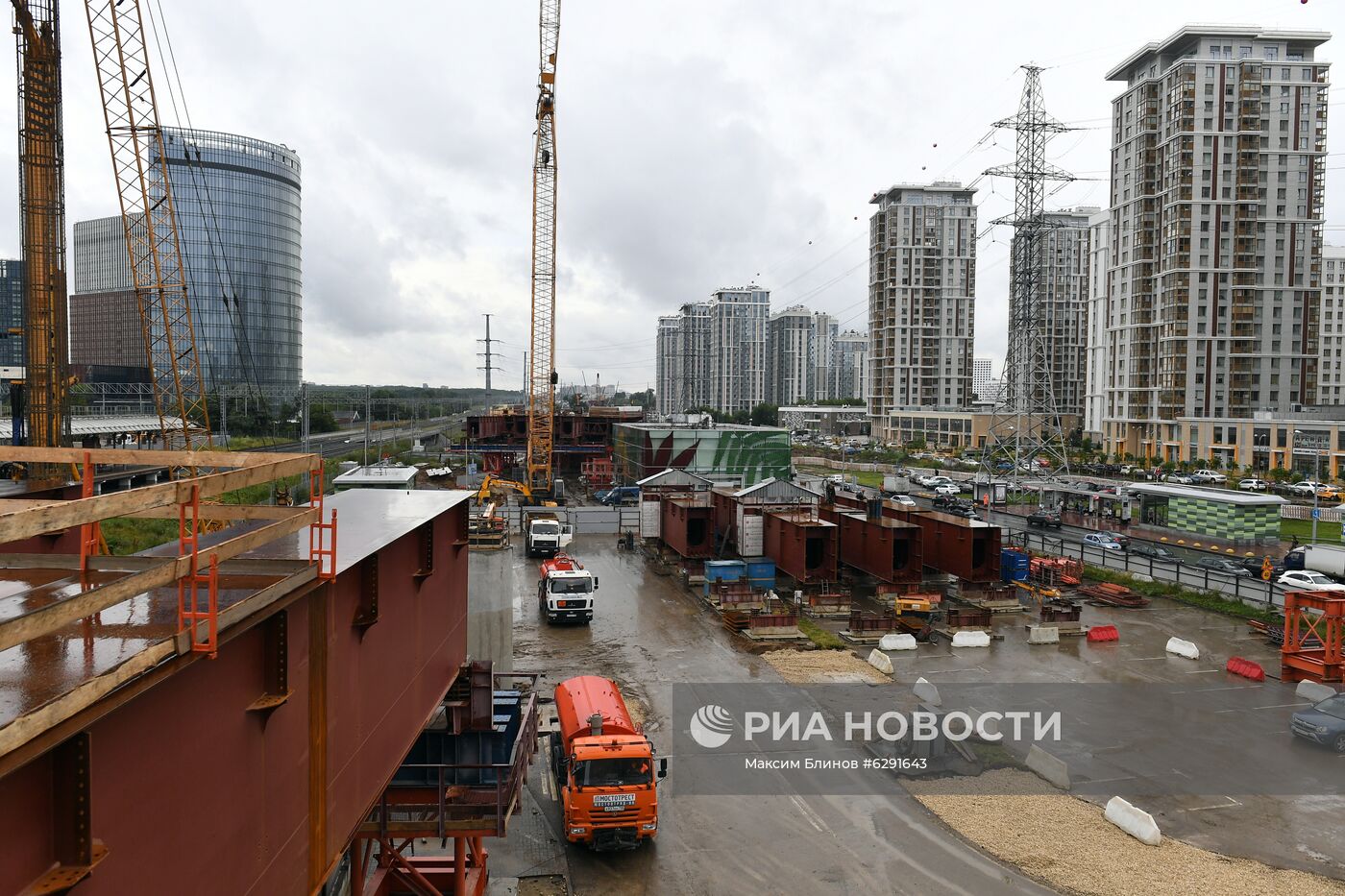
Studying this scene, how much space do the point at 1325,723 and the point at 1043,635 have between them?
299 inches

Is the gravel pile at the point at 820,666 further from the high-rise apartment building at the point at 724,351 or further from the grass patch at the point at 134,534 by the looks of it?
the high-rise apartment building at the point at 724,351

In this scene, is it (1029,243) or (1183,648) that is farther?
(1029,243)

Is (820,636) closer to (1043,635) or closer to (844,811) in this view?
(1043,635)

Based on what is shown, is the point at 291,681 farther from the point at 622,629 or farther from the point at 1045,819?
the point at 622,629

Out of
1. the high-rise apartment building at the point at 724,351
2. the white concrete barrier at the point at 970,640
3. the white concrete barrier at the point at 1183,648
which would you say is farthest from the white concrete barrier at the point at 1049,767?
the high-rise apartment building at the point at 724,351

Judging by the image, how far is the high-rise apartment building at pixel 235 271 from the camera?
109 metres

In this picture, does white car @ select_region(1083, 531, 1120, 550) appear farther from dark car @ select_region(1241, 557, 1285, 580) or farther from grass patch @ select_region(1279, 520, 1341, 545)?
grass patch @ select_region(1279, 520, 1341, 545)

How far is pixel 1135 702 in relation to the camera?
1867cm

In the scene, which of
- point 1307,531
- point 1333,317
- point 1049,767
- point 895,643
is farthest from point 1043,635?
point 1333,317

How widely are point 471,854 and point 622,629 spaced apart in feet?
45.7

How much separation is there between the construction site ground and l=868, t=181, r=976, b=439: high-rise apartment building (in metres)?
93.3

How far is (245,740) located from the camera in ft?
15.3

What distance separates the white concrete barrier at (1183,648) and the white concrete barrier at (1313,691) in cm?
288

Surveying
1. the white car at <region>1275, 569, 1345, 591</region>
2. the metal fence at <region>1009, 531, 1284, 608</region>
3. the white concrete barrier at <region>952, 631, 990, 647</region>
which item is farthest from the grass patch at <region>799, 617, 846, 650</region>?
the white car at <region>1275, 569, 1345, 591</region>
